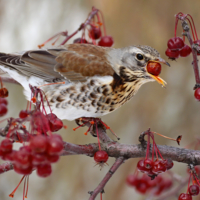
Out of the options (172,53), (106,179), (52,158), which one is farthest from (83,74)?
(52,158)

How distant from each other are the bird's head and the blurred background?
134 centimetres

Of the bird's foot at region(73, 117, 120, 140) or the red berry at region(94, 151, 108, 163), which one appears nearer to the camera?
the red berry at region(94, 151, 108, 163)

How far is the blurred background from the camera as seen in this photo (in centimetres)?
345

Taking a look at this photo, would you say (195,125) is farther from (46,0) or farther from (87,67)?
(46,0)

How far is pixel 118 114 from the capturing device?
3678 millimetres

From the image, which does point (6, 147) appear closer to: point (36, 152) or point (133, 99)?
point (36, 152)

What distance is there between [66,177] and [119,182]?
26.2 inches

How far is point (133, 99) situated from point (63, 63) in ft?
5.02

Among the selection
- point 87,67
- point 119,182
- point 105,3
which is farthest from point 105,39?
point 119,182

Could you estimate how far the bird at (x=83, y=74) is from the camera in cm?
213

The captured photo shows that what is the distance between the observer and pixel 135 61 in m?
2.13

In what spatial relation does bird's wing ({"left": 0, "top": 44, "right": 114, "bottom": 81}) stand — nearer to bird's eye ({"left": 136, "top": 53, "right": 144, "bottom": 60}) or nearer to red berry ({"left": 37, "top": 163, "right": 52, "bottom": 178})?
bird's eye ({"left": 136, "top": 53, "right": 144, "bottom": 60})

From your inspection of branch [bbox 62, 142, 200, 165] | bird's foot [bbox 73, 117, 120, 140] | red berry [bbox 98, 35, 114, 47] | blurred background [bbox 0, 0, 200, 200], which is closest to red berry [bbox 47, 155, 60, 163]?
branch [bbox 62, 142, 200, 165]

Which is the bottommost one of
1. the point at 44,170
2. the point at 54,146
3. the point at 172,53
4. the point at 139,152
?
the point at 139,152
